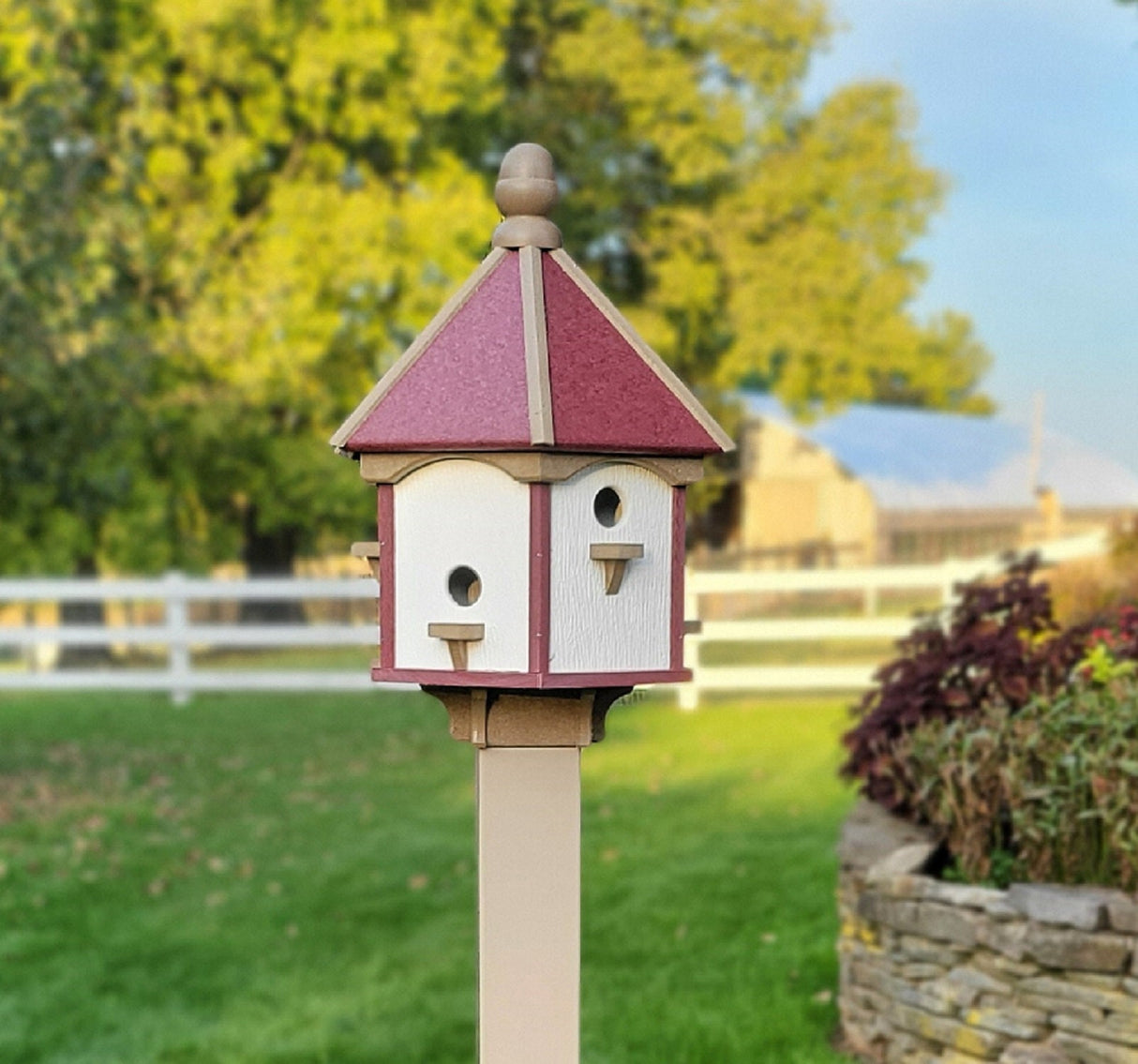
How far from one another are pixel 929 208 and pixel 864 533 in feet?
36.0

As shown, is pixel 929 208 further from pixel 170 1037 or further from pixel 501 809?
pixel 501 809

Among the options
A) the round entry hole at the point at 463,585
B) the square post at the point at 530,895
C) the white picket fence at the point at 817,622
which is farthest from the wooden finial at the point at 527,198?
the white picket fence at the point at 817,622

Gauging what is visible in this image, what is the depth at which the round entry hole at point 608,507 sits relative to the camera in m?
3.06

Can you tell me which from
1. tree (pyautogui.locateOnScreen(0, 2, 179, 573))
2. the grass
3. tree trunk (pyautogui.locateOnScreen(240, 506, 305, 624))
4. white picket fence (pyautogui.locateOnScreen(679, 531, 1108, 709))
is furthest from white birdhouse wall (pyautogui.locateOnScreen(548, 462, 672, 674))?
tree trunk (pyautogui.locateOnScreen(240, 506, 305, 624))

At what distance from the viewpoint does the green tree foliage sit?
44.4ft

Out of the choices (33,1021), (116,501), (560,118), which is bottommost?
(33,1021)

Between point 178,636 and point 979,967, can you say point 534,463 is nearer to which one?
point 979,967

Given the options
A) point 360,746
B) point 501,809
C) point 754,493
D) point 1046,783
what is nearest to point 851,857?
point 1046,783

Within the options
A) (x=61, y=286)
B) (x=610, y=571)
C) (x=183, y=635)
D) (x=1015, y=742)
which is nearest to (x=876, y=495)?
(x=183, y=635)

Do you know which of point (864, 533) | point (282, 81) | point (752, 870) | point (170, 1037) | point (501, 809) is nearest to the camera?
point (501, 809)

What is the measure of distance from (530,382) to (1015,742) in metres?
2.82

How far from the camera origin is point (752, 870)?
7.61 m

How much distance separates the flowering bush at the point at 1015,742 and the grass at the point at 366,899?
0.93 m

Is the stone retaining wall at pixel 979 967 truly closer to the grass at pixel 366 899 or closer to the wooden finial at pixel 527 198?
the grass at pixel 366 899
